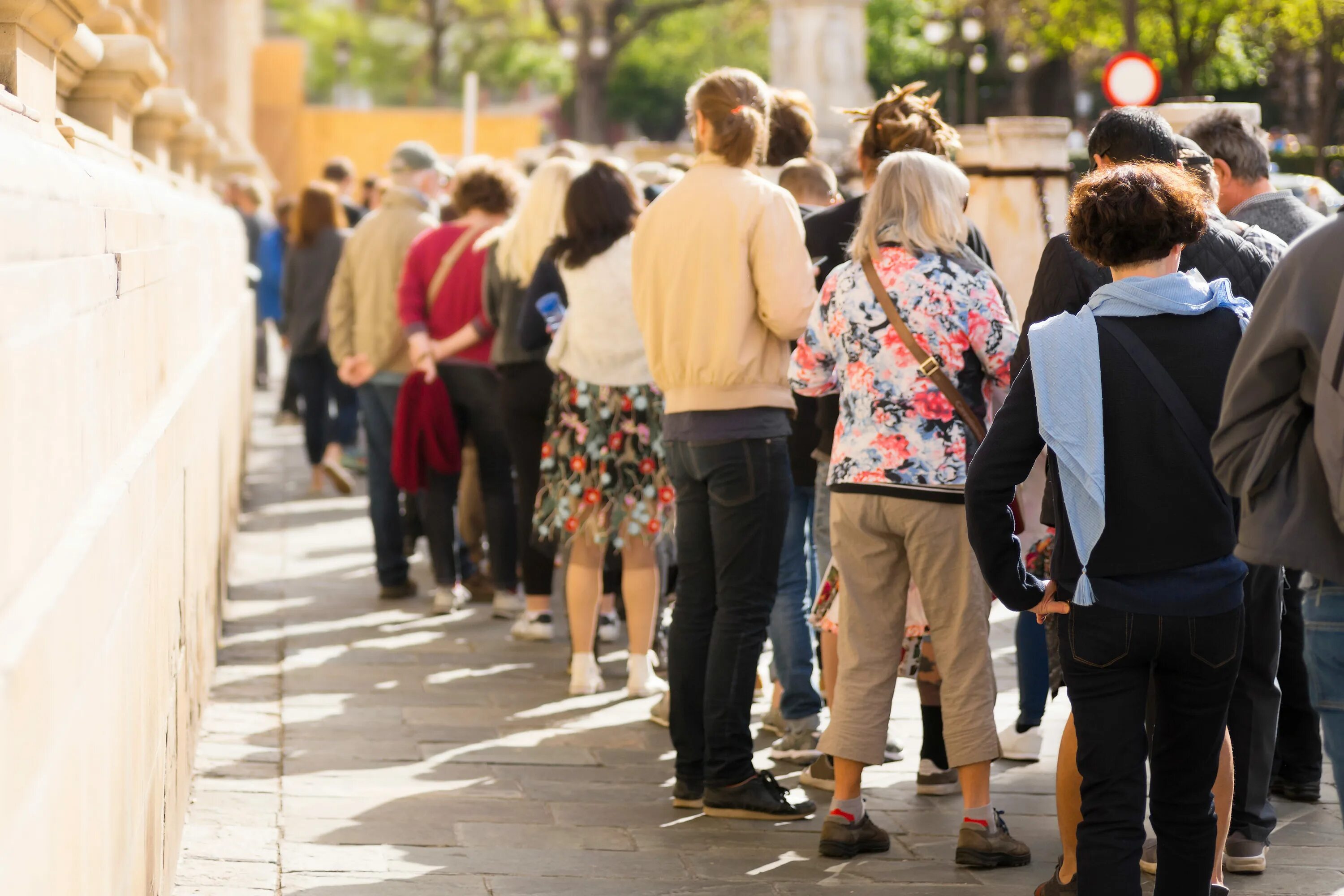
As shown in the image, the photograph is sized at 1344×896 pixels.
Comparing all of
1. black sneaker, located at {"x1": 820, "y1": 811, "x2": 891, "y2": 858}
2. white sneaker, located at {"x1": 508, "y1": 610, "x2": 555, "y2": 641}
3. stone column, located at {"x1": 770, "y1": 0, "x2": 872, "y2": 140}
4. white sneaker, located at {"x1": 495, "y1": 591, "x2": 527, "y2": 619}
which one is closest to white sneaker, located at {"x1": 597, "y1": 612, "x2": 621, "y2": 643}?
white sneaker, located at {"x1": 508, "y1": 610, "x2": 555, "y2": 641}

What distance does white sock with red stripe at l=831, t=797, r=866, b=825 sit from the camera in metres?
4.96

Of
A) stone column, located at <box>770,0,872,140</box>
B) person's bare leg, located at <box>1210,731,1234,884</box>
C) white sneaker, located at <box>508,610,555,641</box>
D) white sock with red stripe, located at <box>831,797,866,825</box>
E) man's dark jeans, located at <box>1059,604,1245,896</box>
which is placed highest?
stone column, located at <box>770,0,872,140</box>

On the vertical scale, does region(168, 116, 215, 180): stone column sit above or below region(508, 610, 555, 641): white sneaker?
above

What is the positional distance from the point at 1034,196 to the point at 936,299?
3138 millimetres

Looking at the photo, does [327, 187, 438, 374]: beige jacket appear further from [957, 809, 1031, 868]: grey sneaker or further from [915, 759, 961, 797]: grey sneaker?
[957, 809, 1031, 868]: grey sneaker

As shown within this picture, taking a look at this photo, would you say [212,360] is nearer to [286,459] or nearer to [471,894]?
[471,894]

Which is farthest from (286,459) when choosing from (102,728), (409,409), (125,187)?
(102,728)

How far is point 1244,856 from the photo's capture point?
4.82 m

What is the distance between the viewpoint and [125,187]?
3.65 metres

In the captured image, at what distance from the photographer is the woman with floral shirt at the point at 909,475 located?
187 inches

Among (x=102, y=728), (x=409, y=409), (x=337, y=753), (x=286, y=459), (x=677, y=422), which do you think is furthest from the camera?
(x=286, y=459)

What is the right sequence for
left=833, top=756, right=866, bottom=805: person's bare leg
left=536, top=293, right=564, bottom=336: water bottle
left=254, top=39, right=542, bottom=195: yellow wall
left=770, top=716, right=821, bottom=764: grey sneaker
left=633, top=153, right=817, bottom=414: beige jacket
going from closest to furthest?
left=833, top=756, right=866, bottom=805: person's bare leg → left=633, top=153, right=817, bottom=414: beige jacket → left=770, top=716, right=821, bottom=764: grey sneaker → left=536, top=293, right=564, bottom=336: water bottle → left=254, top=39, right=542, bottom=195: yellow wall

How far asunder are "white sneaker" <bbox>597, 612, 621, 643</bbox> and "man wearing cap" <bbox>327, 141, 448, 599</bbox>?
145 cm

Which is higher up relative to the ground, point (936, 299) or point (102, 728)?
point (936, 299)
